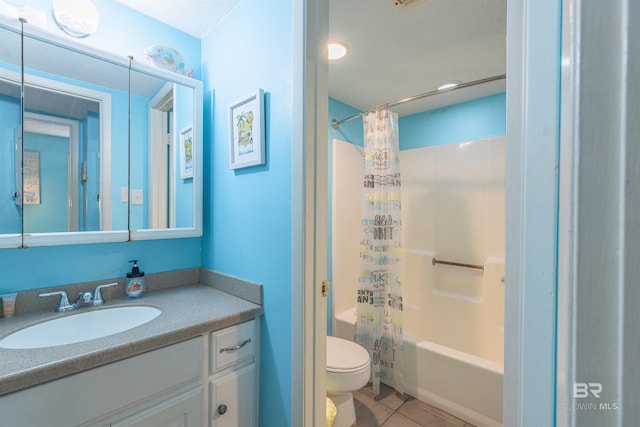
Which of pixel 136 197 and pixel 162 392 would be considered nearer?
pixel 162 392

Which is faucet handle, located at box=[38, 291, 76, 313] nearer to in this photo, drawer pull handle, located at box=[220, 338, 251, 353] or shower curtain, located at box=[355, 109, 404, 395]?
drawer pull handle, located at box=[220, 338, 251, 353]

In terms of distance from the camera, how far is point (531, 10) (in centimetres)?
44

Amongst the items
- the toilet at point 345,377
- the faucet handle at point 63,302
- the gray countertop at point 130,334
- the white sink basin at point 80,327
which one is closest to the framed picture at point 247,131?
the gray countertop at point 130,334

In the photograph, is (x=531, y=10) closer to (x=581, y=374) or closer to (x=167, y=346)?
(x=581, y=374)

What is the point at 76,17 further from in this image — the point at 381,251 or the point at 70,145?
the point at 381,251

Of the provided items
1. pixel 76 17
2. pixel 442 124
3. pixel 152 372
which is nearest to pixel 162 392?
pixel 152 372

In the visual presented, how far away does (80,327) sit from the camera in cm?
111

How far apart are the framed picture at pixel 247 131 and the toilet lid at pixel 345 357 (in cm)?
120

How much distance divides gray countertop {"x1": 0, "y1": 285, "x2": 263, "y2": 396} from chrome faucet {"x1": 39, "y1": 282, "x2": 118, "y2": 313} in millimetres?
32

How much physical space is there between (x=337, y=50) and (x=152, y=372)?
1.88m

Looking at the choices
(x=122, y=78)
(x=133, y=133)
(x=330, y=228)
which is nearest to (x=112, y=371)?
(x=133, y=133)

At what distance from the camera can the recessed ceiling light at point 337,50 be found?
5.34 ft

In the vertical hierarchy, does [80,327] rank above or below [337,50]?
below

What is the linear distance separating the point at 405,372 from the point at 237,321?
146 cm
